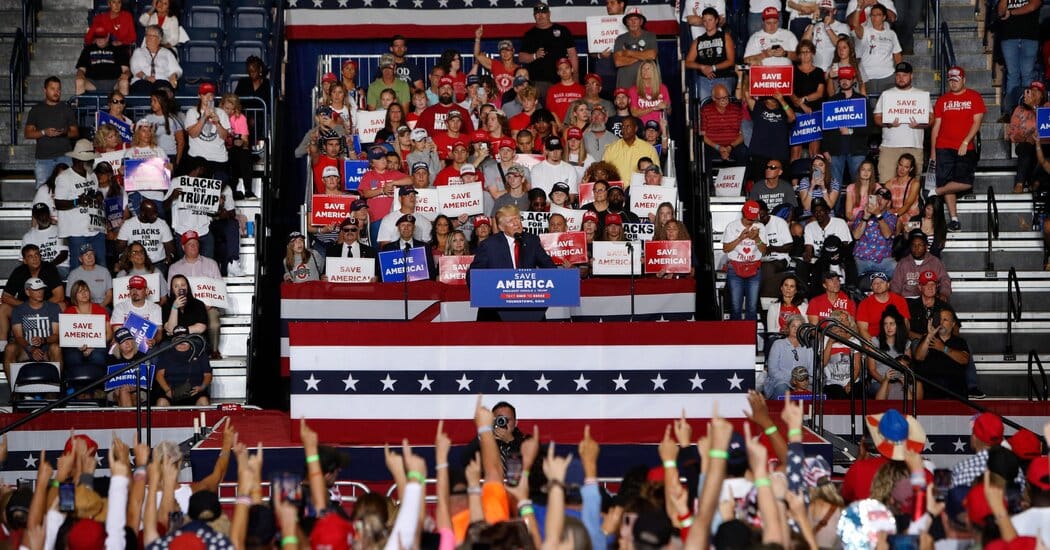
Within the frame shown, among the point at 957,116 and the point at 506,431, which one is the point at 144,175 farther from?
the point at 957,116

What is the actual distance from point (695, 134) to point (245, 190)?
20.4 feet

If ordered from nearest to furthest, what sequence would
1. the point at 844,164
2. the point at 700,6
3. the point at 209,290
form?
the point at 209,290 → the point at 844,164 → the point at 700,6

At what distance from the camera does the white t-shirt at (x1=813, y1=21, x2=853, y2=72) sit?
2247 cm

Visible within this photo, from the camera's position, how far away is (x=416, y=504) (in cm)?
872

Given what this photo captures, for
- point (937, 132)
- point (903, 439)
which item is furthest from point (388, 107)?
point (903, 439)

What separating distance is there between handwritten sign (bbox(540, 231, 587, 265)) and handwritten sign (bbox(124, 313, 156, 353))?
4546 mm

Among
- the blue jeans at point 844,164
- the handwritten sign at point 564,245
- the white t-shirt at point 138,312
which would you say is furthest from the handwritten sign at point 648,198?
the white t-shirt at point 138,312

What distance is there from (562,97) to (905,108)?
4.65 meters

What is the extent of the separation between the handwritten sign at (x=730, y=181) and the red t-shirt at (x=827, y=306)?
344 centimetres

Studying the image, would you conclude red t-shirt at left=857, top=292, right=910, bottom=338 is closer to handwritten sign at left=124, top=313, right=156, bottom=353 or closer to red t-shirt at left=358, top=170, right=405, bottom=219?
red t-shirt at left=358, top=170, right=405, bottom=219

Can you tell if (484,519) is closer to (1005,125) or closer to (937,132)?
(937,132)

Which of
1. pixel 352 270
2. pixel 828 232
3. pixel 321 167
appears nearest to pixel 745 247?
pixel 828 232

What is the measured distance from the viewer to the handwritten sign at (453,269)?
60.9 feet

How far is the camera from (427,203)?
2017 centimetres
